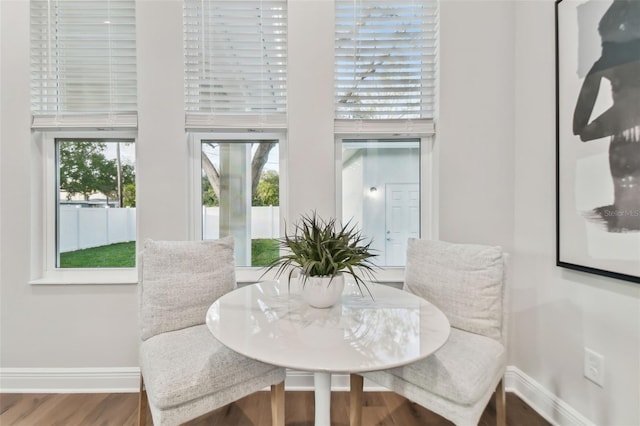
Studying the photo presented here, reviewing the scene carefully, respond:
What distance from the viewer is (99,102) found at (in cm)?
179

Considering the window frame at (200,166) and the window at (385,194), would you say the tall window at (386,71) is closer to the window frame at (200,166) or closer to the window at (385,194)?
the window at (385,194)

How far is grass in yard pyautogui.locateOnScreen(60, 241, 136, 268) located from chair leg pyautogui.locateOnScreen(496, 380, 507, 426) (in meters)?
2.20

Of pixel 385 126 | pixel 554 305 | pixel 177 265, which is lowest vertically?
pixel 554 305

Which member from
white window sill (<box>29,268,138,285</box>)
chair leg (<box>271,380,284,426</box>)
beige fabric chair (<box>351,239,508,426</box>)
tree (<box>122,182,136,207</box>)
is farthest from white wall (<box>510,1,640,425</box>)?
tree (<box>122,182,136,207</box>)

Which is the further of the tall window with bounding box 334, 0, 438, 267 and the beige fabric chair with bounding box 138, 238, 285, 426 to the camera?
the tall window with bounding box 334, 0, 438, 267

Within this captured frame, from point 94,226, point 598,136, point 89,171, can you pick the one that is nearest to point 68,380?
point 94,226

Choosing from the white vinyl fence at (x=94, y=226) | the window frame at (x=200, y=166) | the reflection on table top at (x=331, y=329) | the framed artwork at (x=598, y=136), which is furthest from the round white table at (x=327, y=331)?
the white vinyl fence at (x=94, y=226)

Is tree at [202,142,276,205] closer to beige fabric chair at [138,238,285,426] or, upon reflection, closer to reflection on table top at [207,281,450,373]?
beige fabric chair at [138,238,285,426]

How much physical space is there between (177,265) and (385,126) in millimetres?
1458

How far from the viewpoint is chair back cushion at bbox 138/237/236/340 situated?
1377mm

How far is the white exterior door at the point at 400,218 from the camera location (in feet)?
6.44

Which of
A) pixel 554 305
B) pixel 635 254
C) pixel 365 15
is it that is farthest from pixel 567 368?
pixel 365 15

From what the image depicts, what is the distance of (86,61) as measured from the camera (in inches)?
70.4

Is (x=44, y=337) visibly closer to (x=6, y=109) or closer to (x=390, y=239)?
(x=6, y=109)
